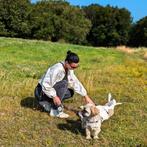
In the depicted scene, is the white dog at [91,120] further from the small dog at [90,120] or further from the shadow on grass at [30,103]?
the shadow on grass at [30,103]

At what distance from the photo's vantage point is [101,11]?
322 feet

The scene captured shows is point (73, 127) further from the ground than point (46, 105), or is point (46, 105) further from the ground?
point (46, 105)

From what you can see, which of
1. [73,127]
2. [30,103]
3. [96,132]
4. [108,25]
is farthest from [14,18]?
[96,132]

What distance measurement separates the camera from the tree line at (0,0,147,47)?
6128 cm

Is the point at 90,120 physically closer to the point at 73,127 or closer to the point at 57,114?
the point at 73,127

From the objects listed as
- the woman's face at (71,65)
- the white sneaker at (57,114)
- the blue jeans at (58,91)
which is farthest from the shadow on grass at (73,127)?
the woman's face at (71,65)

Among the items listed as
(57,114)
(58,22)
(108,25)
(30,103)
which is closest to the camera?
(57,114)

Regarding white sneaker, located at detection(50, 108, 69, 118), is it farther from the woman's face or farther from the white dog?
the white dog

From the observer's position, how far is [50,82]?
880 centimetres

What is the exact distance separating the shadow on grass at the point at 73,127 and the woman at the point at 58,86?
0.28m

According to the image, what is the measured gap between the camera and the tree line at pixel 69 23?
61281 millimetres

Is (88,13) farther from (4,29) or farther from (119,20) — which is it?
(4,29)

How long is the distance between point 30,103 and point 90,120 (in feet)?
8.61

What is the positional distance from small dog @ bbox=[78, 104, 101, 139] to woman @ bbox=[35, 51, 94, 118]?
1.14m
